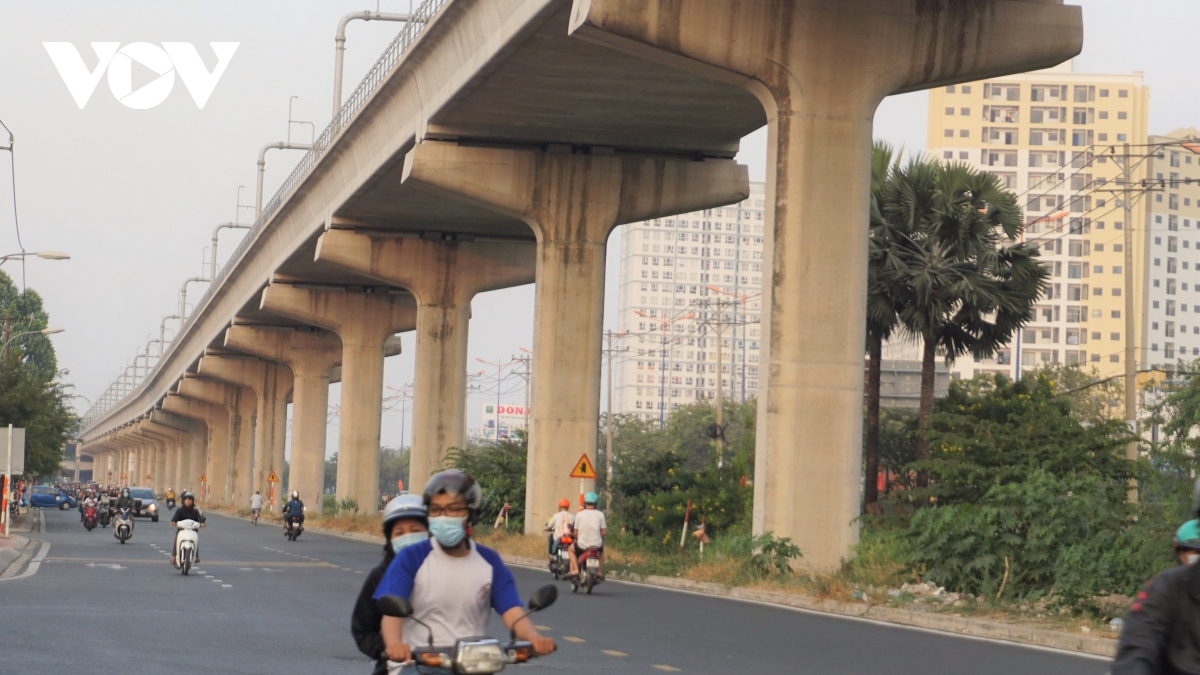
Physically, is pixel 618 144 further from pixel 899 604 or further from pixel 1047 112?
pixel 1047 112

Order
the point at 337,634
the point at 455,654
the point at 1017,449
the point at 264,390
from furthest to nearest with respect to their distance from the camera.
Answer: the point at 264,390
the point at 1017,449
the point at 337,634
the point at 455,654

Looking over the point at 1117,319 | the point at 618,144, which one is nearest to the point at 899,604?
the point at 618,144

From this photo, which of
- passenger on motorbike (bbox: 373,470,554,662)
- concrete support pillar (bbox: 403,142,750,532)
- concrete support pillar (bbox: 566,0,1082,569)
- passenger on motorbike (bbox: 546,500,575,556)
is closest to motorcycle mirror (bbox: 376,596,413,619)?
passenger on motorbike (bbox: 373,470,554,662)

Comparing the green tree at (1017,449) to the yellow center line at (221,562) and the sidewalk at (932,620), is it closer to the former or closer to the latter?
the sidewalk at (932,620)

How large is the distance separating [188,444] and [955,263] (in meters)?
130

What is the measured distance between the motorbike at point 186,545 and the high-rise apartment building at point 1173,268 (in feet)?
559

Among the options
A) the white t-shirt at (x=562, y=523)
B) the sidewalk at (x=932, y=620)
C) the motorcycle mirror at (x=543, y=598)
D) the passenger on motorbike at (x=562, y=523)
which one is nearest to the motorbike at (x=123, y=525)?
the passenger on motorbike at (x=562, y=523)

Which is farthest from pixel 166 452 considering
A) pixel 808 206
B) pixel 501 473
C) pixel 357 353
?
pixel 808 206

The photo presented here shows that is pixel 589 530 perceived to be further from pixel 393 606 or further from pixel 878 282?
pixel 393 606

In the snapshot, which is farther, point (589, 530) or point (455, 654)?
point (589, 530)

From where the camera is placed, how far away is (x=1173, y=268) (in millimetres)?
192625

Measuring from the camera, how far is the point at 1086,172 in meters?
199

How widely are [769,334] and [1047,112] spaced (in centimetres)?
16922

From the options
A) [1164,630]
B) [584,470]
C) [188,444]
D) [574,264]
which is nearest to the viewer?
[1164,630]
